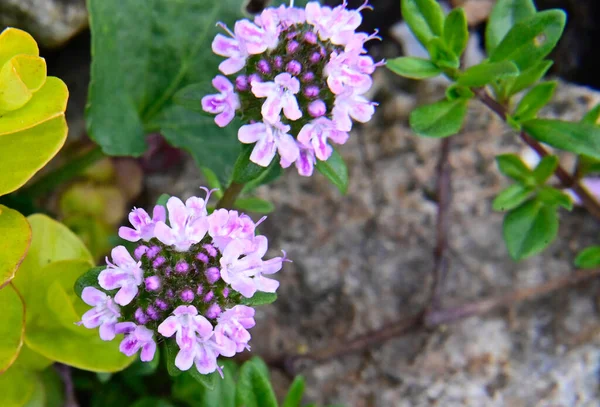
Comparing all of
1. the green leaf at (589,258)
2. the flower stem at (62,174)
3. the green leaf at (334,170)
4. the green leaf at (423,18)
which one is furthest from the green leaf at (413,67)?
the flower stem at (62,174)

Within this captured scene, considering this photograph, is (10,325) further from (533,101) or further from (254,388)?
(533,101)

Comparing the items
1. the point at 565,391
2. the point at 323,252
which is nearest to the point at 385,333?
the point at 323,252

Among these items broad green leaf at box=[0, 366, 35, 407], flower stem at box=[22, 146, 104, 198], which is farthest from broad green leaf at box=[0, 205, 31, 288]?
flower stem at box=[22, 146, 104, 198]

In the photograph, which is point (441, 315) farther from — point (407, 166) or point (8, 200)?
point (8, 200)

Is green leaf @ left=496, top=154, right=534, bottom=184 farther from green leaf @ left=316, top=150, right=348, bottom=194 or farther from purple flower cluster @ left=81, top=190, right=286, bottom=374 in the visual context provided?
purple flower cluster @ left=81, top=190, right=286, bottom=374

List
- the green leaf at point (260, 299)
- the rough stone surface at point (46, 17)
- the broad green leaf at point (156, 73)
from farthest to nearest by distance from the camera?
1. the rough stone surface at point (46, 17)
2. the broad green leaf at point (156, 73)
3. the green leaf at point (260, 299)

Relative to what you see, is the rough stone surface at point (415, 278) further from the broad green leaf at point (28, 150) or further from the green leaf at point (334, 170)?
the broad green leaf at point (28, 150)

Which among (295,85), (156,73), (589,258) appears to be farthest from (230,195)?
(589,258)

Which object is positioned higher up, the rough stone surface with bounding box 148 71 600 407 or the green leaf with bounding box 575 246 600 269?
the green leaf with bounding box 575 246 600 269

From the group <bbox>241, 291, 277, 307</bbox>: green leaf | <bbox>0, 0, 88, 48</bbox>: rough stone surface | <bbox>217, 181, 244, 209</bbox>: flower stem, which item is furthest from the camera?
<bbox>0, 0, 88, 48</bbox>: rough stone surface
